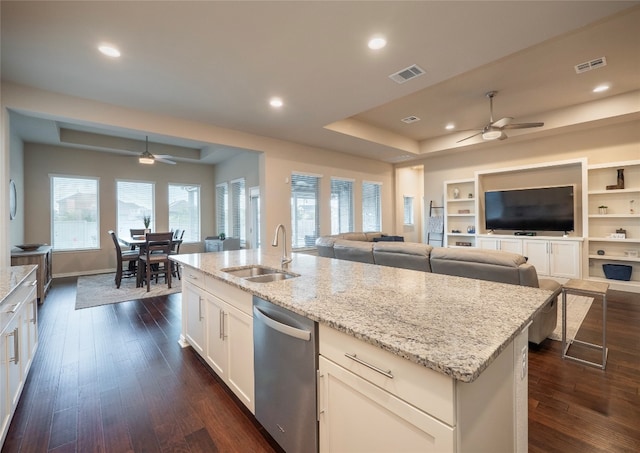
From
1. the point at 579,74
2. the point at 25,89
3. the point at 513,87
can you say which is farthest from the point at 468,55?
the point at 25,89

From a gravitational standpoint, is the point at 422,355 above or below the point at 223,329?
above

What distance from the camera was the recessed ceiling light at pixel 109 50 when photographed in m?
2.69

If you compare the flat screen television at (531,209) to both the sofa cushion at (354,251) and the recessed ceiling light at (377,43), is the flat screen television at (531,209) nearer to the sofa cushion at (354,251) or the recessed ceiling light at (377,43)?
the sofa cushion at (354,251)

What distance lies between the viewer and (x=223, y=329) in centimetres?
208

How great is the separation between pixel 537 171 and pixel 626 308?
3.15 metres

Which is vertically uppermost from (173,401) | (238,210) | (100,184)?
(100,184)

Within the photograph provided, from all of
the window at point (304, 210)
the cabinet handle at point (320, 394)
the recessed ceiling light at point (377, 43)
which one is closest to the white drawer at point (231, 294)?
the cabinet handle at point (320, 394)

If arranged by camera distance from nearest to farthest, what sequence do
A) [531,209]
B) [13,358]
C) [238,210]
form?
1. [13,358]
2. [531,209]
3. [238,210]

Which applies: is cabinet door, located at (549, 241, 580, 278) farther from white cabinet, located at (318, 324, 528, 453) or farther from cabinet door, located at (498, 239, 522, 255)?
white cabinet, located at (318, 324, 528, 453)

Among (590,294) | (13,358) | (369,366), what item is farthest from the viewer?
(590,294)

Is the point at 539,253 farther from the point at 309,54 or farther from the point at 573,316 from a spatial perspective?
the point at 309,54

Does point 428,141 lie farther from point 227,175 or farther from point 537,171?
point 227,175

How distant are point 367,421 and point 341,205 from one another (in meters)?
6.38

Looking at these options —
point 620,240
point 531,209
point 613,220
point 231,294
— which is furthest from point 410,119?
point 231,294
